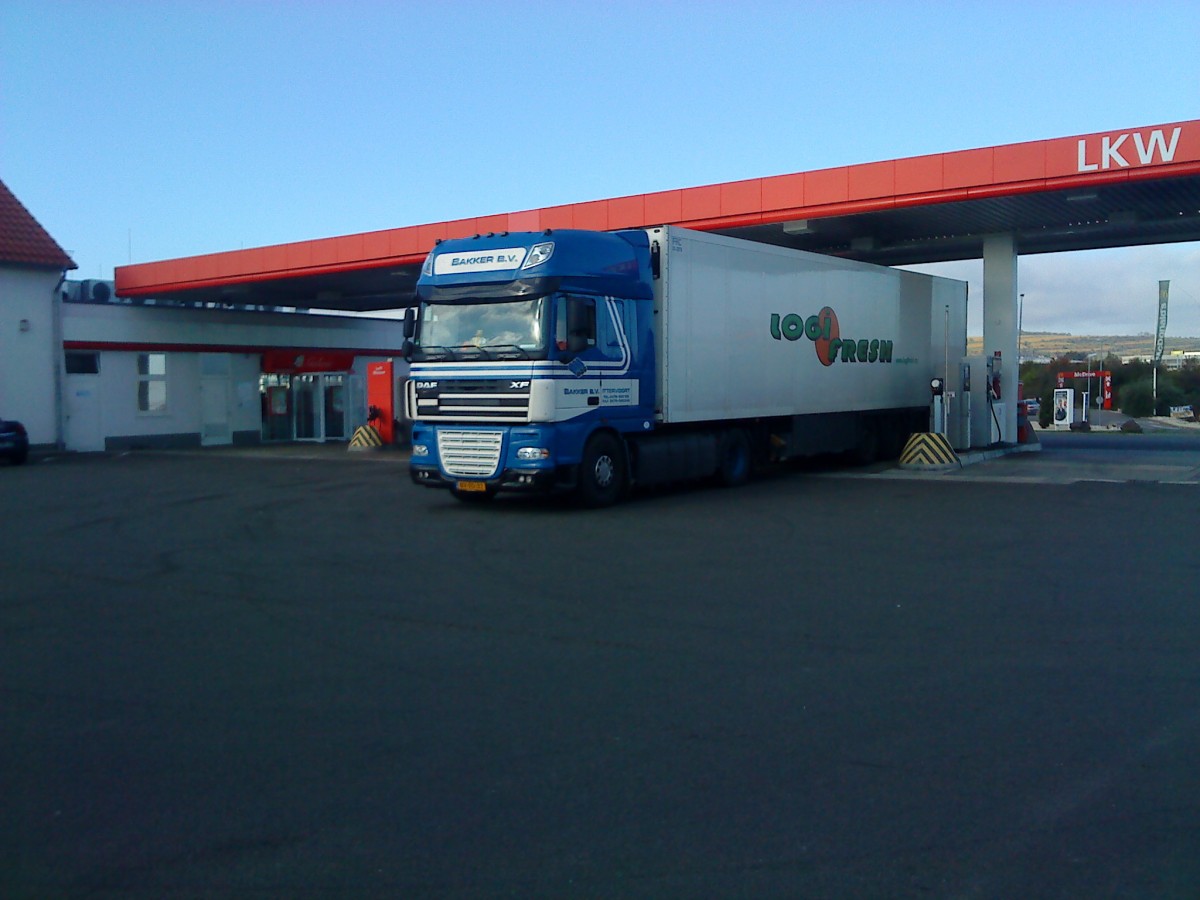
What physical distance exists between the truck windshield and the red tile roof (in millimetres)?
18570

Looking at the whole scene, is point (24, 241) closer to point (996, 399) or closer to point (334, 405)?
point (334, 405)

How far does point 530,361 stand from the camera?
1387cm

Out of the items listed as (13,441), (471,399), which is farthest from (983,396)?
(13,441)

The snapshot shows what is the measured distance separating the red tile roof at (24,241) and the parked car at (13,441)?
16.3 ft

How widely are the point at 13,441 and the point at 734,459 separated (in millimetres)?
17608

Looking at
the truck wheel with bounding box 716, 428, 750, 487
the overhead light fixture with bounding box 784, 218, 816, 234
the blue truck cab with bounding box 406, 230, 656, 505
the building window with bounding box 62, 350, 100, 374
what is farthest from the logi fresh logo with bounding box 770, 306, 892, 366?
the building window with bounding box 62, 350, 100, 374

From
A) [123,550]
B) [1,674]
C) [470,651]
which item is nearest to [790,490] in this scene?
[123,550]

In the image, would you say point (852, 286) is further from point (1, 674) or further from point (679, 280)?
point (1, 674)

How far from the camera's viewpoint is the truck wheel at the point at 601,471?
14570 millimetres

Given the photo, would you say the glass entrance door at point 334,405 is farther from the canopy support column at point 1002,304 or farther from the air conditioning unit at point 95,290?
the canopy support column at point 1002,304

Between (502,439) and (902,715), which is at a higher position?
(502,439)

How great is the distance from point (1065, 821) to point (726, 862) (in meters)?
1.39

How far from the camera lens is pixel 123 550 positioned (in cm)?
1162

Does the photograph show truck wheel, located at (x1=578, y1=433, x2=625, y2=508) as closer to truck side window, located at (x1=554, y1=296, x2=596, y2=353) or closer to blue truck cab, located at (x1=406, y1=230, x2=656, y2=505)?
blue truck cab, located at (x1=406, y1=230, x2=656, y2=505)
